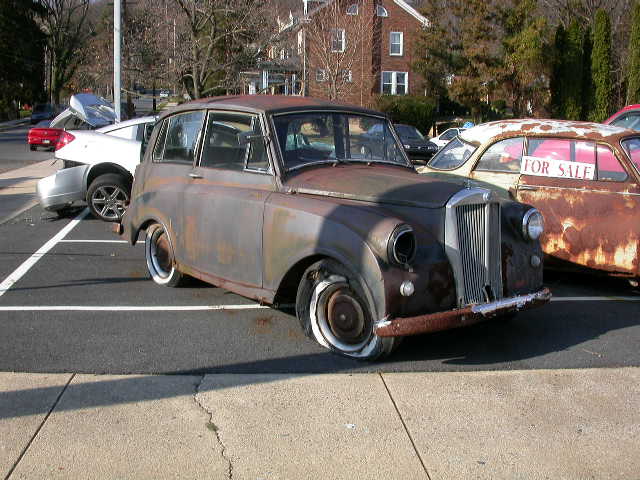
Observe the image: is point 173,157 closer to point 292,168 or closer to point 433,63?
point 292,168

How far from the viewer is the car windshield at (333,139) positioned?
6.33 meters

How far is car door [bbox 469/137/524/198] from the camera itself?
7988mm

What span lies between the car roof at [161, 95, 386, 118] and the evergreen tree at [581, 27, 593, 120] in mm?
29422

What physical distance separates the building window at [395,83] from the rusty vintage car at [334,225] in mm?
42899

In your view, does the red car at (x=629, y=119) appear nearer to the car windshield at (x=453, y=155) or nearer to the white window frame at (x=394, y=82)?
the car windshield at (x=453, y=155)

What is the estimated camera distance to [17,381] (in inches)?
202

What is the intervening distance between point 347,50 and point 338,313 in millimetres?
25071

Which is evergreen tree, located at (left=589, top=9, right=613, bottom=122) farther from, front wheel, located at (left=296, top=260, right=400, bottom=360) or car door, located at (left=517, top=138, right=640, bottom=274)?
front wheel, located at (left=296, top=260, right=400, bottom=360)

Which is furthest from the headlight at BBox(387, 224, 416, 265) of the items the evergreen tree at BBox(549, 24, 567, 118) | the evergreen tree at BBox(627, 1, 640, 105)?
the evergreen tree at BBox(549, 24, 567, 118)

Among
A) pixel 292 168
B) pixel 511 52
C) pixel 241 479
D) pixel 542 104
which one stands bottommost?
pixel 241 479

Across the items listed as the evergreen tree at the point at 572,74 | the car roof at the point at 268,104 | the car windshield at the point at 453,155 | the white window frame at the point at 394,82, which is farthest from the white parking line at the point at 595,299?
the white window frame at the point at 394,82

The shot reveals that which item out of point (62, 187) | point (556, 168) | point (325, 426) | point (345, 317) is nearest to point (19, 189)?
point (62, 187)

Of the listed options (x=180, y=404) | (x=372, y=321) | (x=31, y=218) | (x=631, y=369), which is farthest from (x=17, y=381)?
(x=31, y=218)

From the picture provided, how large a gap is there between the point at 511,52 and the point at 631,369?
34.6 metres
